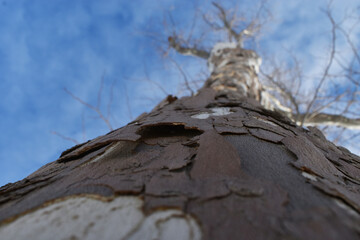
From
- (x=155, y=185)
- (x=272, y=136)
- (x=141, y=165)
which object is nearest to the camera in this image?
(x=155, y=185)

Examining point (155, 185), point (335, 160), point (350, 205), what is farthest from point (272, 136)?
point (155, 185)

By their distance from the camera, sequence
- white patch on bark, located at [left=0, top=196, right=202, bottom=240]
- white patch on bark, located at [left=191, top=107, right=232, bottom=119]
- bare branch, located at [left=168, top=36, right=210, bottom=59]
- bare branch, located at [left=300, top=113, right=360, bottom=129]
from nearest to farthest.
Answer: white patch on bark, located at [left=0, top=196, right=202, bottom=240], white patch on bark, located at [left=191, top=107, right=232, bottom=119], bare branch, located at [left=300, top=113, right=360, bottom=129], bare branch, located at [left=168, top=36, right=210, bottom=59]

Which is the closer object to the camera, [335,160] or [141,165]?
[141,165]

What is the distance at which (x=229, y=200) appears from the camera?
40 cm

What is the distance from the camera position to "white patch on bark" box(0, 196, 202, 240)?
357 mm

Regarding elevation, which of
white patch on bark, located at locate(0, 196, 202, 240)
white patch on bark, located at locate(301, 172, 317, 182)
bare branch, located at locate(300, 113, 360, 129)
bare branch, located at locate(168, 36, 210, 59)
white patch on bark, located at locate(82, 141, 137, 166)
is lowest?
white patch on bark, located at locate(0, 196, 202, 240)

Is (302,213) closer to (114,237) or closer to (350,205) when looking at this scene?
(350,205)

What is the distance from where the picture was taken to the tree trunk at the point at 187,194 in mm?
358

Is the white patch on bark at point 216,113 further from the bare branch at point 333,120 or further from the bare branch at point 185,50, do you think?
the bare branch at point 185,50

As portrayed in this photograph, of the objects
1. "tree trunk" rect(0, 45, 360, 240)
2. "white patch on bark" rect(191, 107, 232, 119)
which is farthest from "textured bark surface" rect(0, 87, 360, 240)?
"white patch on bark" rect(191, 107, 232, 119)

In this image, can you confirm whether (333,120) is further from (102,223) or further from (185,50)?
(102,223)

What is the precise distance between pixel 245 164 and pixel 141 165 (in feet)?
0.78

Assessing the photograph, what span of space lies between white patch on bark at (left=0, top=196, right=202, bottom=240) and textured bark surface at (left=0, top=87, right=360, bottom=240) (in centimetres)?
1

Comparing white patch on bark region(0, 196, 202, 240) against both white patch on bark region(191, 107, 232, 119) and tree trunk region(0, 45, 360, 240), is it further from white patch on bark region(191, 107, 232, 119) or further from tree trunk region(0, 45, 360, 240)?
white patch on bark region(191, 107, 232, 119)
